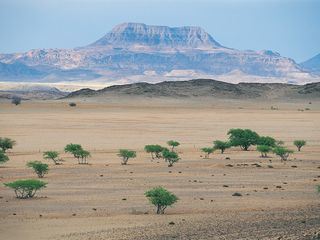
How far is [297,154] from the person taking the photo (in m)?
43.1

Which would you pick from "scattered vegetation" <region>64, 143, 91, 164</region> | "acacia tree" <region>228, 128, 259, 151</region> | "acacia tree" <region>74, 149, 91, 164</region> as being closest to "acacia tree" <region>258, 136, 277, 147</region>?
"acacia tree" <region>228, 128, 259, 151</region>

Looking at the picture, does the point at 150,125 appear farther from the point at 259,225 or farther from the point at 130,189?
the point at 259,225

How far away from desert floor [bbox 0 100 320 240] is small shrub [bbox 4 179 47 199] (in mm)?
451

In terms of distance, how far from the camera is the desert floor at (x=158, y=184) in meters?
20.1

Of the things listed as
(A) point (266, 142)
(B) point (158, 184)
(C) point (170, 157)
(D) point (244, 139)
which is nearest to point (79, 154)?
(C) point (170, 157)

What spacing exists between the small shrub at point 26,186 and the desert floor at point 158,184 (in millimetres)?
451

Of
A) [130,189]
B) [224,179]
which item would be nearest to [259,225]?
[130,189]

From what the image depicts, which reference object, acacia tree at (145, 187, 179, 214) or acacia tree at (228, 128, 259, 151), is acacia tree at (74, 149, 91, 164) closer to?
acacia tree at (228, 128, 259, 151)

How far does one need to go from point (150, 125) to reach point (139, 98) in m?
58.6

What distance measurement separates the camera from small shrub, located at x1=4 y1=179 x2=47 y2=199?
2568 centimetres

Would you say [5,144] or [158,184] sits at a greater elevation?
[5,144]

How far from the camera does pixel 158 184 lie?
2970 centimetres

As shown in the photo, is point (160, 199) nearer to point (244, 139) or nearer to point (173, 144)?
point (173, 144)

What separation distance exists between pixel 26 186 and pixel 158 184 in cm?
606
